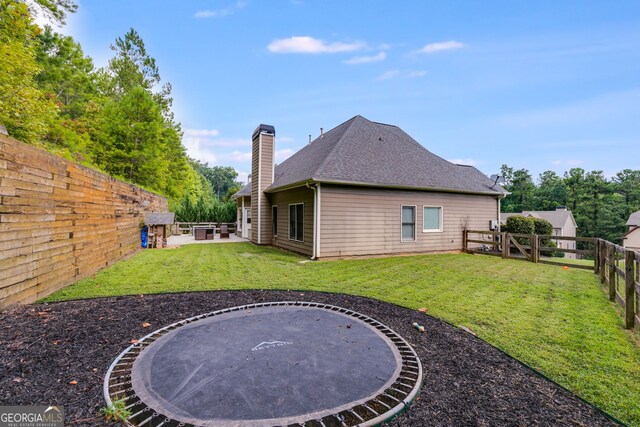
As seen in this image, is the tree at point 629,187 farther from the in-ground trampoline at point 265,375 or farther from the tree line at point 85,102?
the tree line at point 85,102

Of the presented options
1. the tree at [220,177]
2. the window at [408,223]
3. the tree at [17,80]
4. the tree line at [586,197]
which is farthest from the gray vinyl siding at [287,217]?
the tree at [220,177]

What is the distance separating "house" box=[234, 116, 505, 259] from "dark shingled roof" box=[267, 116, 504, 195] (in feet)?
0.12

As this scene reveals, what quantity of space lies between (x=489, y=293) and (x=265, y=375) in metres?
4.52

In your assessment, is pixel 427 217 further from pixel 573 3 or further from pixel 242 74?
pixel 242 74

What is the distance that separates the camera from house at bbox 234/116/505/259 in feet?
29.6

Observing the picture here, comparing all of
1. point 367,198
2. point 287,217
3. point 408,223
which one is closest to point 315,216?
point 367,198

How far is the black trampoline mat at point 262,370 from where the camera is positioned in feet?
6.01

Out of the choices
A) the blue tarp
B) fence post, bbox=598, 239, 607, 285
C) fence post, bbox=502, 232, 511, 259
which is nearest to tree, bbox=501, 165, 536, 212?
fence post, bbox=502, 232, 511, 259

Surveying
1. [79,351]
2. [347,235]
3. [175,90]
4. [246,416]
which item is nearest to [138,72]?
[175,90]

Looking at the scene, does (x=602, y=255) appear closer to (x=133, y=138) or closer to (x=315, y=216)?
(x=315, y=216)

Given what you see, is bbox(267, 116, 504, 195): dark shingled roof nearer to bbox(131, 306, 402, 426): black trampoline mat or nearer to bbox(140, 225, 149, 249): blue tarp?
bbox(140, 225, 149, 249): blue tarp

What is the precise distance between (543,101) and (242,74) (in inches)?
567

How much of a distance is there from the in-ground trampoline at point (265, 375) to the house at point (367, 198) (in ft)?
18.9

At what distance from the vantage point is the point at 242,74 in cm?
1384
